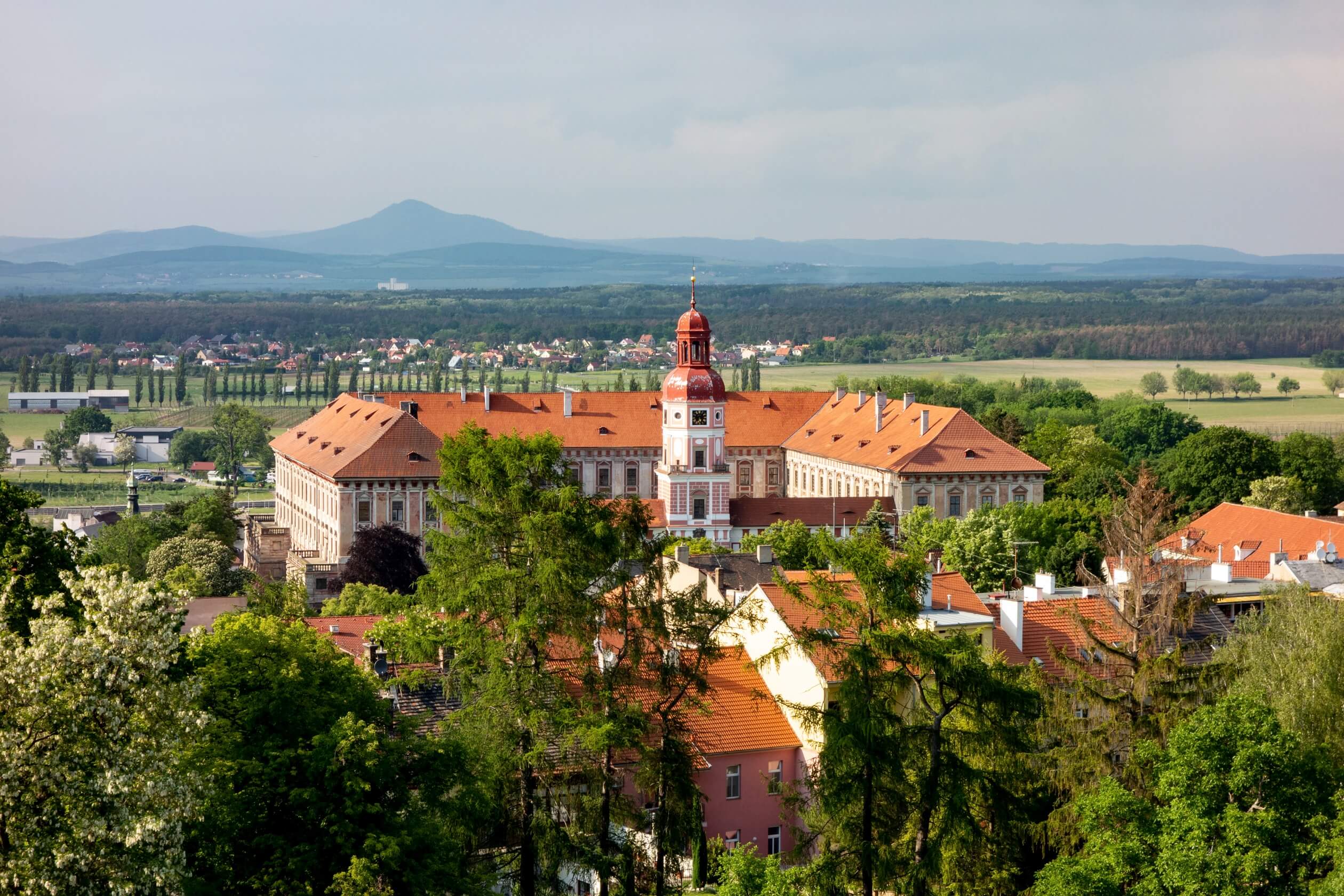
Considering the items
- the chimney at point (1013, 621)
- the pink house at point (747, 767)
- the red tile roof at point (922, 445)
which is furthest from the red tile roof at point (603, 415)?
the pink house at point (747, 767)

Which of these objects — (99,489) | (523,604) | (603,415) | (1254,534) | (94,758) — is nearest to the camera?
(94,758)

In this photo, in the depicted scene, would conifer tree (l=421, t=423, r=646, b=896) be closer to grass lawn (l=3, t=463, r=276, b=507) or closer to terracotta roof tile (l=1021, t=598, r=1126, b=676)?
terracotta roof tile (l=1021, t=598, r=1126, b=676)

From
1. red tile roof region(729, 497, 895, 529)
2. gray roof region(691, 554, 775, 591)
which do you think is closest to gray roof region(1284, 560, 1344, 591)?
gray roof region(691, 554, 775, 591)

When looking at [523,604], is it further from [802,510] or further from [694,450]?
[694,450]

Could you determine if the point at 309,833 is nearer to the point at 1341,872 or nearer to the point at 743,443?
the point at 1341,872

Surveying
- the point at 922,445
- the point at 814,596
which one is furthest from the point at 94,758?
the point at 922,445

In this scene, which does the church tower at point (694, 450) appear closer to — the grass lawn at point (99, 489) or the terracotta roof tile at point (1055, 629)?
the terracotta roof tile at point (1055, 629)
